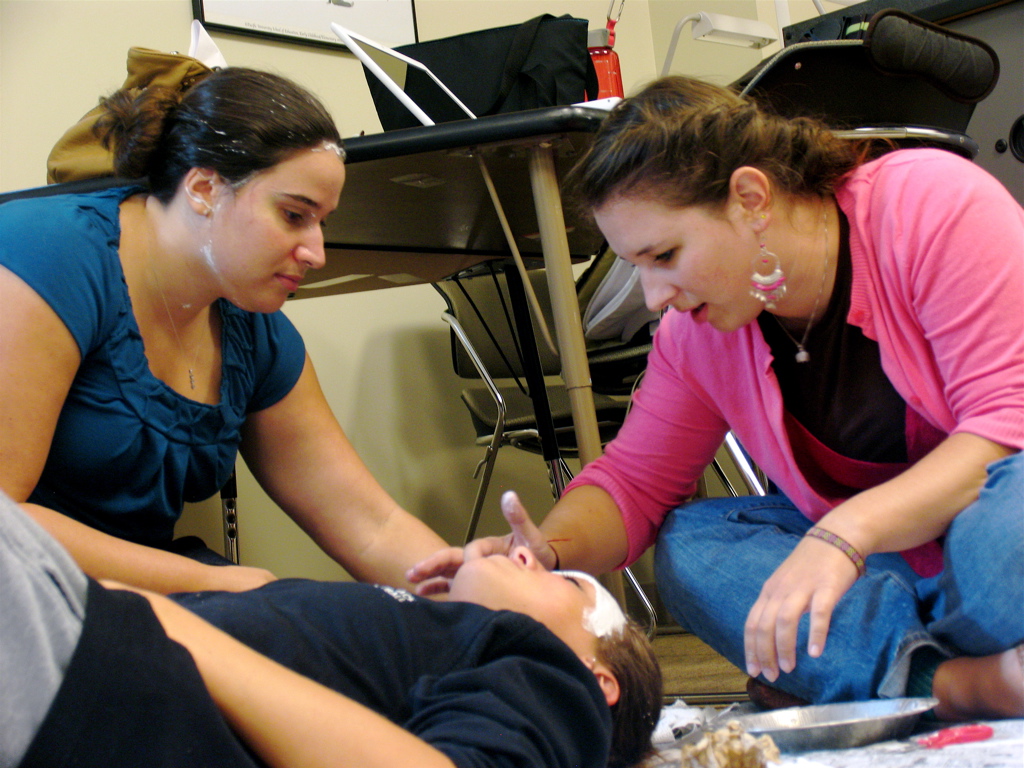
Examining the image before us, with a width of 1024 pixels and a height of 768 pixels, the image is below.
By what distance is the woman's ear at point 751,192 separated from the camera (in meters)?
1.03

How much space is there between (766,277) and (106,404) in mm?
813

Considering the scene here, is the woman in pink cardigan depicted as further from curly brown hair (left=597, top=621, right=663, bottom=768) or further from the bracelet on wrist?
curly brown hair (left=597, top=621, right=663, bottom=768)

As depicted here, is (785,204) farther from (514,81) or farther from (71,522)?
(71,522)

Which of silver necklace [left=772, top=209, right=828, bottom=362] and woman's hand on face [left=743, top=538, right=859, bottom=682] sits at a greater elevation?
silver necklace [left=772, top=209, right=828, bottom=362]

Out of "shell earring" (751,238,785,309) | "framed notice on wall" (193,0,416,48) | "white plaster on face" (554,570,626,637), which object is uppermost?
"framed notice on wall" (193,0,416,48)

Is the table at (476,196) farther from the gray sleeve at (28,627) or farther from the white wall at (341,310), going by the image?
the gray sleeve at (28,627)

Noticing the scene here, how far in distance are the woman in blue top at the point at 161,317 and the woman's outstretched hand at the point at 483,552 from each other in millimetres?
173

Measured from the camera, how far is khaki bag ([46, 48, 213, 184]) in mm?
1280

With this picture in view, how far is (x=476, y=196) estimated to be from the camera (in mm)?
1486

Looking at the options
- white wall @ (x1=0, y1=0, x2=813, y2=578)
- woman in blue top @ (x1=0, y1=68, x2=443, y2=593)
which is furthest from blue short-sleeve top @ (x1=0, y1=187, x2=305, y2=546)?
white wall @ (x1=0, y1=0, x2=813, y2=578)

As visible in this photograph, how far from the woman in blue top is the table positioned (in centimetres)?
14

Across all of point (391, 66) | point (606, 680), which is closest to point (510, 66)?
point (391, 66)

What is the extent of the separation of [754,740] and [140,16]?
86.6 inches

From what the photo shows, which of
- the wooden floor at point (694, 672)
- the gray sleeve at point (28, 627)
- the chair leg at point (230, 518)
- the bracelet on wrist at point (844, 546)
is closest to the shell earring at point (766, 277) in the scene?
the bracelet on wrist at point (844, 546)
